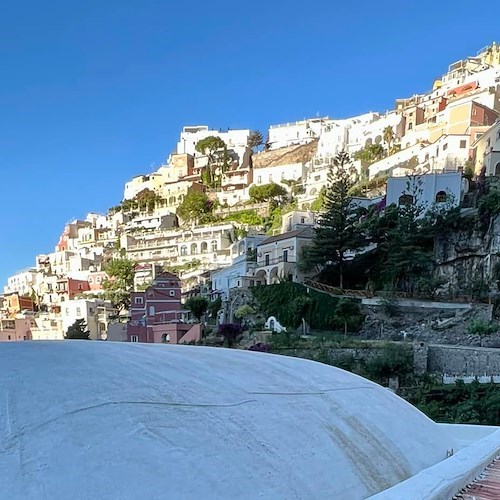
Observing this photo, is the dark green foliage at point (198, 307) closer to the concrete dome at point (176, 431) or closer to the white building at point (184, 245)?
the white building at point (184, 245)

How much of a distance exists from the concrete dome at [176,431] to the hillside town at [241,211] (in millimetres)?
18306

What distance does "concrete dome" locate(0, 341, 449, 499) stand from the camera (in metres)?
1.75

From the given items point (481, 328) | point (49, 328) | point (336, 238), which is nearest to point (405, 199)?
point (336, 238)

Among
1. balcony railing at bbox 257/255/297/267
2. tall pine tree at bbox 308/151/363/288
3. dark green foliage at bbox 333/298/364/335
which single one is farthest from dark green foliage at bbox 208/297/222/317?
dark green foliage at bbox 333/298/364/335

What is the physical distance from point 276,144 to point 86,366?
196 feet

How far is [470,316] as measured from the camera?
17547 mm

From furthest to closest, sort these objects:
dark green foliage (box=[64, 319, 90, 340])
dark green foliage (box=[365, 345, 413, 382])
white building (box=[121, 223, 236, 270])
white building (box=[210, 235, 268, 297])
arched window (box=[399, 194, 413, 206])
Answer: white building (box=[121, 223, 236, 270]) → dark green foliage (box=[64, 319, 90, 340]) → white building (box=[210, 235, 268, 297]) → arched window (box=[399, 194, 413, 206]) → dark green foliage (box=[365, 345, 413, 382])

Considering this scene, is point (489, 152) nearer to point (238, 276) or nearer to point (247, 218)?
point (238, 276)

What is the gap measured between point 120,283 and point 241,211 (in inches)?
557

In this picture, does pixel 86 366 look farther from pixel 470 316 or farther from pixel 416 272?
pixel 416 272

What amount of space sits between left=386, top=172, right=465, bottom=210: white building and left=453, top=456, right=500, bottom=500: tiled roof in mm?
22377

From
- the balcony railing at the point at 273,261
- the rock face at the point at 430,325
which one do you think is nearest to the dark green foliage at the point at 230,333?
the rock face at the point at 430,325

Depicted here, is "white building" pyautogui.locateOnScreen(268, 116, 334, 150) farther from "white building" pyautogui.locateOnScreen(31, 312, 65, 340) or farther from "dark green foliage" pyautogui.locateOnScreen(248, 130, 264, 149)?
"white building" pyautogui.locateOnScreen(31, 312, 65, 340)

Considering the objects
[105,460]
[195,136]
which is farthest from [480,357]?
[195,136]
